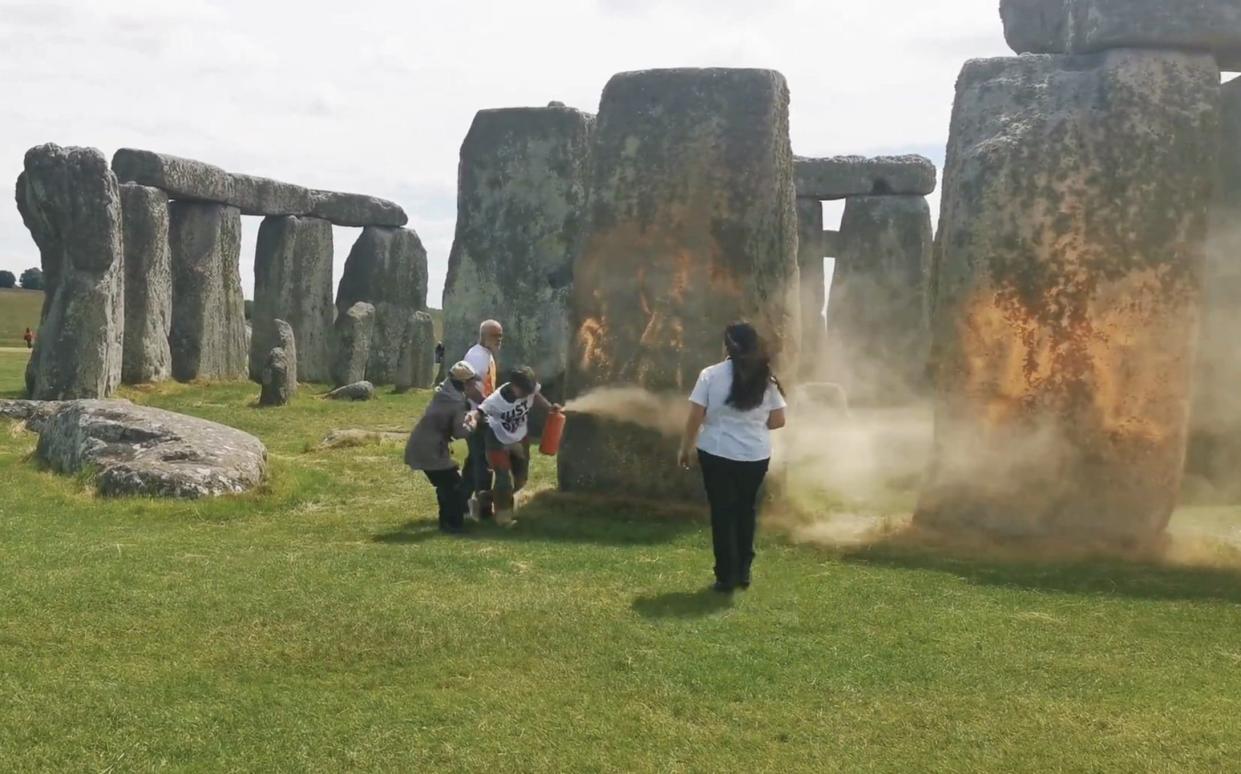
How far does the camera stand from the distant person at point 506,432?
7.90 meters

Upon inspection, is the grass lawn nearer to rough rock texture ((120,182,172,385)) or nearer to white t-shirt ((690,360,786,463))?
white t-shirt ((690,360,786,463))

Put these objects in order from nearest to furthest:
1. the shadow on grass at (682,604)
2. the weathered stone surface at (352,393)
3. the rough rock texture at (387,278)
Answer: the shadow on grass at (682,604) < the weathered stone surface at (352,393) < the rough rock texture at (387,278)

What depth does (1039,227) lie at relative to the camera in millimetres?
7516

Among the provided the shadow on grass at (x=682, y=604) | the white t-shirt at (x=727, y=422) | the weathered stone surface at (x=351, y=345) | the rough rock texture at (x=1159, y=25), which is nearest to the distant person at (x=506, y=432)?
the white t-shirt at (x=727, y=422)

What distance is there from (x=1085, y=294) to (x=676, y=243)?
2547mm

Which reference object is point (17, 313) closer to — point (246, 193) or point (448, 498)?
point (246, 193)

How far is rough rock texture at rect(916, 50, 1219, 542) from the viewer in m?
7.39

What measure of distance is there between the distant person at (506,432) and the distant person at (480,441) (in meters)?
0.09

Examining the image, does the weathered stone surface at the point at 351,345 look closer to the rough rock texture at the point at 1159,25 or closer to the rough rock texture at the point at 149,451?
the rough rock texture at the point at 149,451

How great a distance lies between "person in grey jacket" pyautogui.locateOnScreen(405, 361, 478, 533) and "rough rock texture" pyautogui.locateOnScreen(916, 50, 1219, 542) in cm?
285

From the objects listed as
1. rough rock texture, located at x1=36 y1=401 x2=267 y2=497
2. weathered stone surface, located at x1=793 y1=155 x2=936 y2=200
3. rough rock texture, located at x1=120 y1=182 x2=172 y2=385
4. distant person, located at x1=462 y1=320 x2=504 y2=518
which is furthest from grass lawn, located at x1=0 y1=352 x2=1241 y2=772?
weathered stone surface, located at x1=793 y1=155 x2=936 y2=200

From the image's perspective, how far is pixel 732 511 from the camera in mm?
6195

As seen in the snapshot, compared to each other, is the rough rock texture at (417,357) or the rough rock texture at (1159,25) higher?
the rough rock texture at (1159,25)

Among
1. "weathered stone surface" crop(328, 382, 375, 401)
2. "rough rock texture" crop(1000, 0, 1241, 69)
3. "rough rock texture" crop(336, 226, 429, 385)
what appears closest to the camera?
"rough rock texture" crop(1000, 0, 1241, 69)
